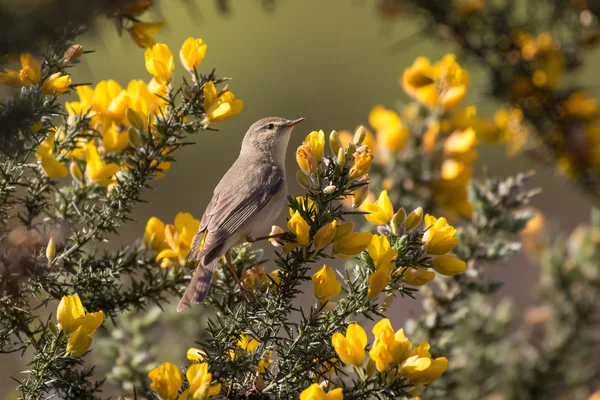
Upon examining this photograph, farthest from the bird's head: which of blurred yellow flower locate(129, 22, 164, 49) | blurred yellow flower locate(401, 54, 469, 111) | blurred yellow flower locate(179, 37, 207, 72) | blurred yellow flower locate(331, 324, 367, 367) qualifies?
blurred yellow flower locate(331, 324, 367, 367)

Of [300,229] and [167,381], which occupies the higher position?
[300,229]

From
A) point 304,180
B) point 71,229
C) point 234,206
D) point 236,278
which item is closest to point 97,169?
point 71,229

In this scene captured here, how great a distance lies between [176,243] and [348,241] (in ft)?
2.38

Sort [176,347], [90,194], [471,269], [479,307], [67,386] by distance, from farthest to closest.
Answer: [479,307] → [176,347] → [471,269] → [90,194] → [67,386]

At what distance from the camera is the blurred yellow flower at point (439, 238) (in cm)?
200

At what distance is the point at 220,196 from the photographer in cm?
342

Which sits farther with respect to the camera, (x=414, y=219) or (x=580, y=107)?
(x=580, y=107)

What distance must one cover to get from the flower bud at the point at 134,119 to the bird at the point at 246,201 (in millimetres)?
454

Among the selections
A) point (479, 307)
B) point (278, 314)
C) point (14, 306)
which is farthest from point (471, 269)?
point (14, 306)

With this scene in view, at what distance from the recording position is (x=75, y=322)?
6.11 feet

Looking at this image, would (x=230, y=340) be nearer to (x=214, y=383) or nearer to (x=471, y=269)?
(x=214, y=383)

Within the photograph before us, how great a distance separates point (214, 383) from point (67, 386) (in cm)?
49

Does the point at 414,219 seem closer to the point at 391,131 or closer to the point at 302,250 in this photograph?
the point at 302,250

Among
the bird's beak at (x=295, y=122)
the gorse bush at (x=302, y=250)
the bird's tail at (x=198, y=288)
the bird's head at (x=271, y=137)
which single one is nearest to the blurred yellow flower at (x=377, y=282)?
the gorse bush at (x=302, y=250)
